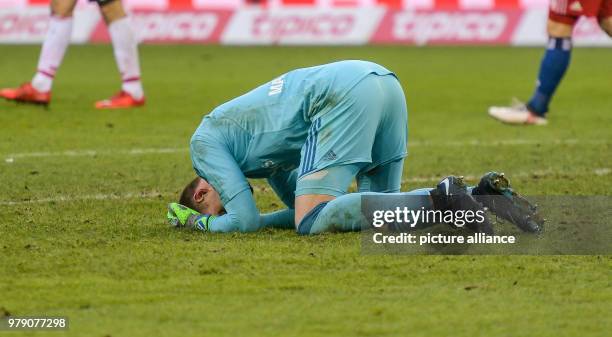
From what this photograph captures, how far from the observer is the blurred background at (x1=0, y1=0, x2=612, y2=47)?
75.6ft

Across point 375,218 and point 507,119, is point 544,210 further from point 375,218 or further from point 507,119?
point 507,119

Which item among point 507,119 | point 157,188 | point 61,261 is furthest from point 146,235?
point 507,119

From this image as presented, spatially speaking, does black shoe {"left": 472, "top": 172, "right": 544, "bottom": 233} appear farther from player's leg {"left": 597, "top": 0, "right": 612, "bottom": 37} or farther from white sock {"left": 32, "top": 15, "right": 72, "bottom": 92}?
white sock {"left": 32, "top": 15, "right": 72, "bottom": 92}

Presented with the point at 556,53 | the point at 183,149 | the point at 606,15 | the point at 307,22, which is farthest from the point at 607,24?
the point at 307,22

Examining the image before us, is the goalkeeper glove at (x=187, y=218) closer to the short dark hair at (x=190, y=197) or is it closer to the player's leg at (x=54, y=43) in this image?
the short dark hair at (x=190, y=197)

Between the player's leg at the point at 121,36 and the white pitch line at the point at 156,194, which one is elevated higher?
the white pitch line at the point at 156,194

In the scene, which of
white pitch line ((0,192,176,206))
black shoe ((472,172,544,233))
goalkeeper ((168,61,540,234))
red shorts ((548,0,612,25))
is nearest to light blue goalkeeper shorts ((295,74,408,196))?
goalkeeper ((168,61,540,234))

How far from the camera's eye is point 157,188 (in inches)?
322

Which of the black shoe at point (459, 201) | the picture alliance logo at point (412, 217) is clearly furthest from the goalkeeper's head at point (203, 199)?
the black shoe at point (459, 201)

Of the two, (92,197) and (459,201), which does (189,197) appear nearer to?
(92,197)

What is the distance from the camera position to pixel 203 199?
6.60 metres

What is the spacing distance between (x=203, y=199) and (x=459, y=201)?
1422mm

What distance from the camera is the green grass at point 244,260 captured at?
4582 millimetres

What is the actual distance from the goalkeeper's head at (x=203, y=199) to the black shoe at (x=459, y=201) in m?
1.24
